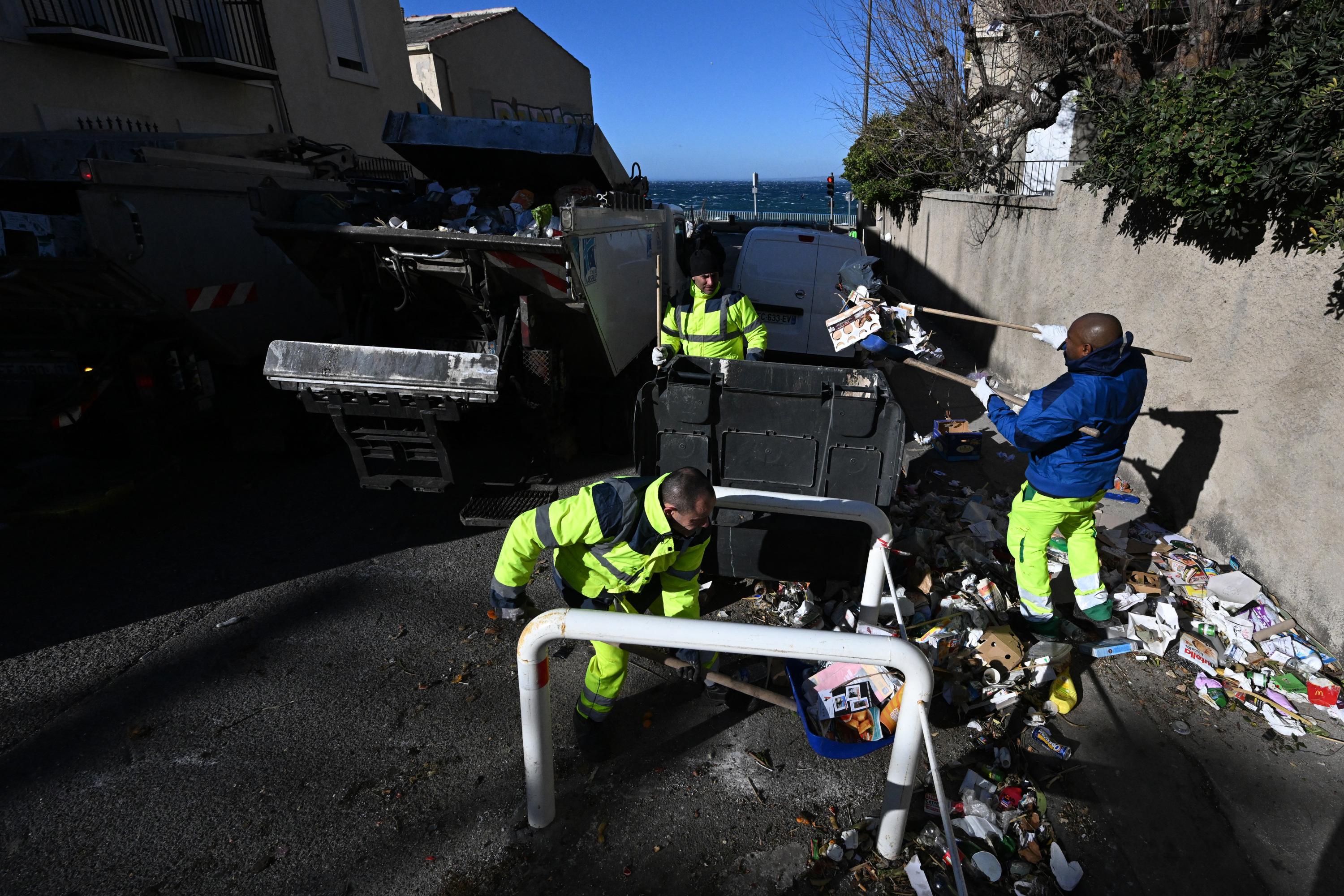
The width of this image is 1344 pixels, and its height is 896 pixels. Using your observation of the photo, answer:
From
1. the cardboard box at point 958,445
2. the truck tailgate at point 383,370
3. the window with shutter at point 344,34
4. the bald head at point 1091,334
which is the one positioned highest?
the window with shutter at point 344,34

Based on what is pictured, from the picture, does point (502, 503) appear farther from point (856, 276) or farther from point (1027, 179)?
point (1027, 179)

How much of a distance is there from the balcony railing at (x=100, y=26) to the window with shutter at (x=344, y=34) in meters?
4.15

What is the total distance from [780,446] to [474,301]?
227cm

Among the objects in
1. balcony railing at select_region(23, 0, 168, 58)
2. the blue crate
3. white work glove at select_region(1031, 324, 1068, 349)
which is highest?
balcony railing at select_region(23, 0, 168, 58)

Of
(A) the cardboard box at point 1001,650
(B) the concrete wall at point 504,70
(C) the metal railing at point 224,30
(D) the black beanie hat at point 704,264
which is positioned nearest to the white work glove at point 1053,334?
(A) the cardboard box at point 1001,650

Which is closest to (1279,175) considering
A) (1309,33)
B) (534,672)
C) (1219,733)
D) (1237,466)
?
(1309,33)

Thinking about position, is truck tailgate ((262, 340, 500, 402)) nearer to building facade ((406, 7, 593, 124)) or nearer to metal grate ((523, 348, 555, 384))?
metal grate ((523, 348, 555, 384))

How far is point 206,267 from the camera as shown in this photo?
4742mm

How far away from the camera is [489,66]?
719 inches

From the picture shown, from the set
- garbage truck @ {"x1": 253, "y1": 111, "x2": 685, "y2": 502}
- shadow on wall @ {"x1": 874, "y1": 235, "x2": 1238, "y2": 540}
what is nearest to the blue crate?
garbage truck @ {"x1": 253, "y1": 111, "x2": 685, "y2": 502}

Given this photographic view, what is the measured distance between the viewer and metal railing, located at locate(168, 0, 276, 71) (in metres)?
8.98

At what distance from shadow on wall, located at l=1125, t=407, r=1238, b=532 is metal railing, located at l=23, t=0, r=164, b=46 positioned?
1118 centimetres

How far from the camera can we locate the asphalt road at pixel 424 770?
7.22 feet

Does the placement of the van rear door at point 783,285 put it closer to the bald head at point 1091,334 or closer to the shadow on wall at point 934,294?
the shadow on wall at point 934,294
